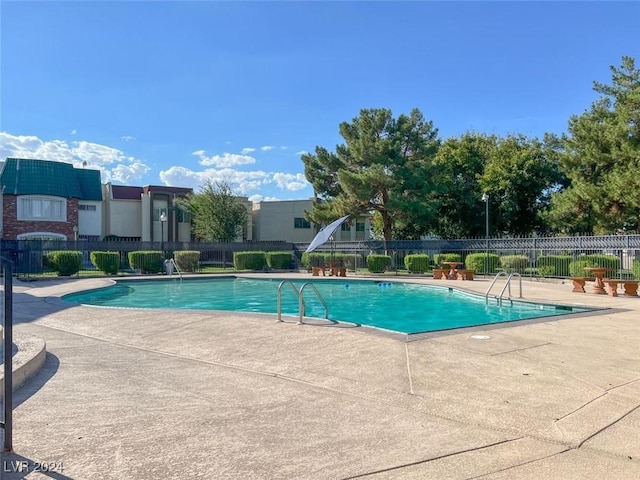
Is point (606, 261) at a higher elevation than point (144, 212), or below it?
below

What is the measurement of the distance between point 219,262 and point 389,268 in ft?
41.5

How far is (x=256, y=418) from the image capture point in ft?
15.4

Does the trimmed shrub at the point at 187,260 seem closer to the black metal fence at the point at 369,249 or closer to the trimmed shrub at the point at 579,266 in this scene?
the black metal fence at the point at 369,249

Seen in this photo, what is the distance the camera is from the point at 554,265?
2452cm

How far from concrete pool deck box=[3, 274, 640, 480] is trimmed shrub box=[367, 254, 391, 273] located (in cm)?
2070

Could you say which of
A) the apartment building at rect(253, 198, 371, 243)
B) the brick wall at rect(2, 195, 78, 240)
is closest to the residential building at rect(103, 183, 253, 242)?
the apartment building at rect(253, 198, 371, 243)

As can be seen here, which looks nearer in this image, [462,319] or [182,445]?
[182,445]

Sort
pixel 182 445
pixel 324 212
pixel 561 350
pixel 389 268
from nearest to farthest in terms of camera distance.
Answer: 1. pixel 182 445
2. pixel 561 350
3. pixel 389 268
4. pixel 324 212

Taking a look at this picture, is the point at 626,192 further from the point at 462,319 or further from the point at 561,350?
the point at 561,350

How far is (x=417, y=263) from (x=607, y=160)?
11085mm

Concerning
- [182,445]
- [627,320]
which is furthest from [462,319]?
[182,445]

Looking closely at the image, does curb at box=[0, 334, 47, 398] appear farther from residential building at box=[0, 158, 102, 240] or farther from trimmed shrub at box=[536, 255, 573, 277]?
residential building at box=[0, 158, 102, 240]

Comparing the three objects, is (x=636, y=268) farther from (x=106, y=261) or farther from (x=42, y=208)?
(x=42, y=208)

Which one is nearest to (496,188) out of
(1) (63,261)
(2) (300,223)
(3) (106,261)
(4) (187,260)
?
(2) (300,223)
